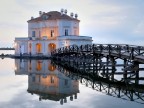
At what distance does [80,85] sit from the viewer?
884 inches

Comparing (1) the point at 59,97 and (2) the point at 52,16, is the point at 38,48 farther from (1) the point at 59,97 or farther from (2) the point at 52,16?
(1) the point at 59,97

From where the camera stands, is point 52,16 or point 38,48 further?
point 38,48

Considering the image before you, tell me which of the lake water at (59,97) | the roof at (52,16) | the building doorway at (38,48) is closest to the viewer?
the lake water at (59,97)

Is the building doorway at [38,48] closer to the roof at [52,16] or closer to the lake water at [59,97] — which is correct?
the roof at [52,16]

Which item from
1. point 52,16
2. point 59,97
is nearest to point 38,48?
point 52,16

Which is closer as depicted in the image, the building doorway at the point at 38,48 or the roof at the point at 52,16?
the roof at the point at 52,16

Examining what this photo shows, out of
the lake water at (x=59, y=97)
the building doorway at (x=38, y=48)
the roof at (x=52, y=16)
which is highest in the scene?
the roof at (x=52, y=16)

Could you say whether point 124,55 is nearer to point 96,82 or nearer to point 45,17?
point 96,82

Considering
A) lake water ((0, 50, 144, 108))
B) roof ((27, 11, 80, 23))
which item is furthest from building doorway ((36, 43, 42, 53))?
lake water ((0, 50, 144, 108))

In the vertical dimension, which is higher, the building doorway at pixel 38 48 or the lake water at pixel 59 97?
the building doorway at pixel 38 48

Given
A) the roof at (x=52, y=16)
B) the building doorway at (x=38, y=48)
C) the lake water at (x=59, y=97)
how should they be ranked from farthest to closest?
1. the building doorway at (x=38, y=48)
2. the roof at (x=52, y=16)
3. the lake water at (x=59, y=97)

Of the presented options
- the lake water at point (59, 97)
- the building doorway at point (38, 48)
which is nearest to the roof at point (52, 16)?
the building doorway at point (38, 48)

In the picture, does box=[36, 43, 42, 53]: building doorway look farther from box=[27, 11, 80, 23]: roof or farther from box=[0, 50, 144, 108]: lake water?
box=[0, 50, 144, 108]: lake water

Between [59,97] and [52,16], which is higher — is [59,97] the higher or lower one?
the lower one
